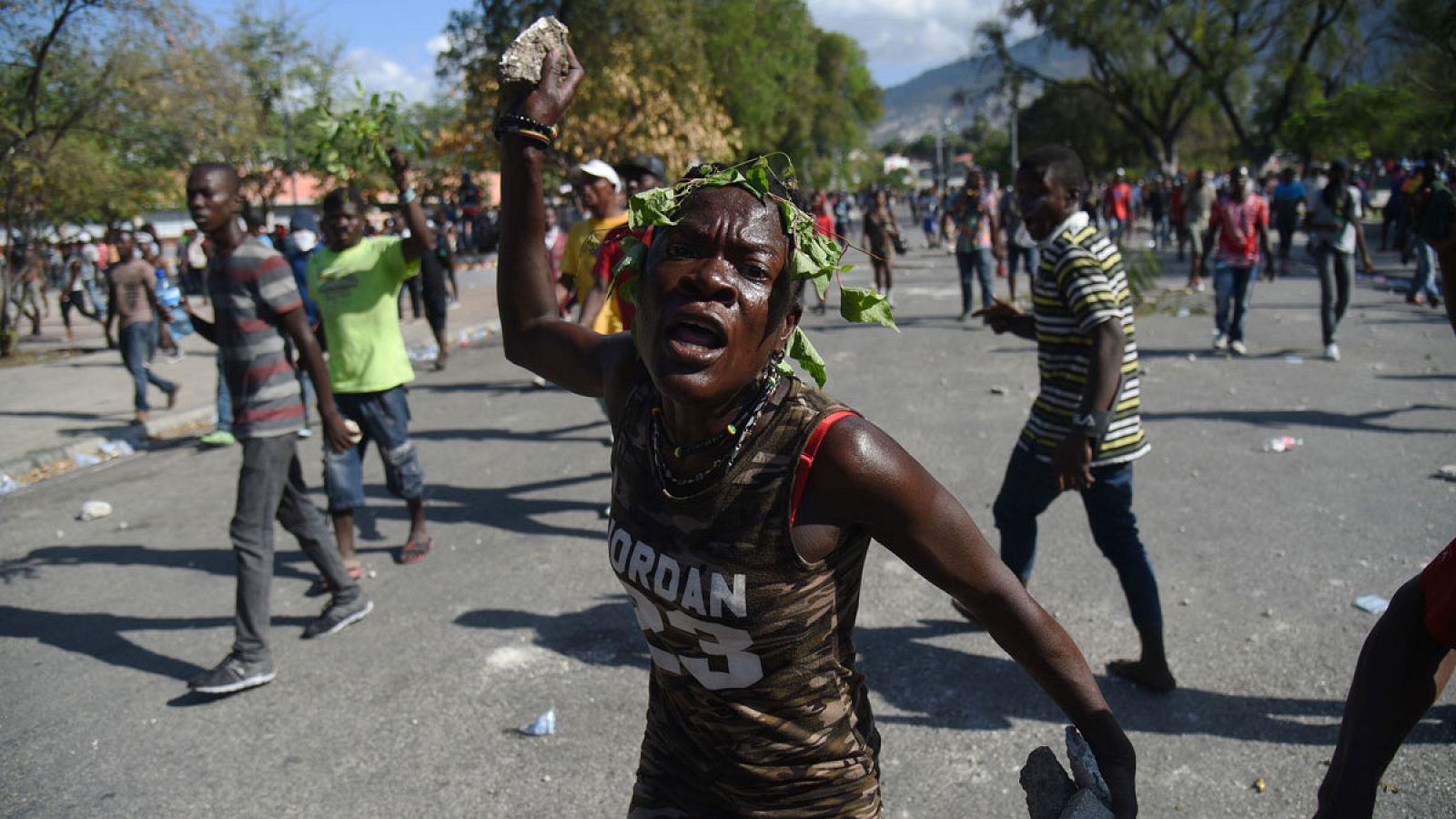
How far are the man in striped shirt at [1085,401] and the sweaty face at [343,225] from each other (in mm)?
3605

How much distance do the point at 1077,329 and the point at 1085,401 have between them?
1.04 feet

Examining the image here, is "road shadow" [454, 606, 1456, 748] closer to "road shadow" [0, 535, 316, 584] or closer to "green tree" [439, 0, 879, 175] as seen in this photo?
"road shadow" [0, 535, 316, 584]

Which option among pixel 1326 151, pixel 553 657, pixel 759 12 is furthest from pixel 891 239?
pixel 759 12

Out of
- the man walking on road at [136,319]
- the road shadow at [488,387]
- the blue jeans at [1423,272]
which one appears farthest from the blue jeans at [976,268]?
the man walking on road at [136,319]

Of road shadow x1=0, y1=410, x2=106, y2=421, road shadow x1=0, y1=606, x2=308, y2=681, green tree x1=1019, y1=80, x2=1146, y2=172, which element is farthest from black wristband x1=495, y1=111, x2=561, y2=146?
green tree x1=1019, y1=80, x2=1146, y2=172

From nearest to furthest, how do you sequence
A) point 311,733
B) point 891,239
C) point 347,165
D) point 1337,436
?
point 311,733
point 347,165
point 1337,436
point 891,239

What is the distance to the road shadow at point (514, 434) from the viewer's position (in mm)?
8670

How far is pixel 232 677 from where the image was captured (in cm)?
429

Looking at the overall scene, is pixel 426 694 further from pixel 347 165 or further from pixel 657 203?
pixel 347 165

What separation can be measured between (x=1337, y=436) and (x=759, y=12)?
38.6m

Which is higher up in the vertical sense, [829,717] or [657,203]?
[657,203]

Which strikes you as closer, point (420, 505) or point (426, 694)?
point (426, 694)

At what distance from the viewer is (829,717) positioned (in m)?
1.91

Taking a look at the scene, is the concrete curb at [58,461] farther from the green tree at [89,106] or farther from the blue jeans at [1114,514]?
the blue jeans at [1114,514]
